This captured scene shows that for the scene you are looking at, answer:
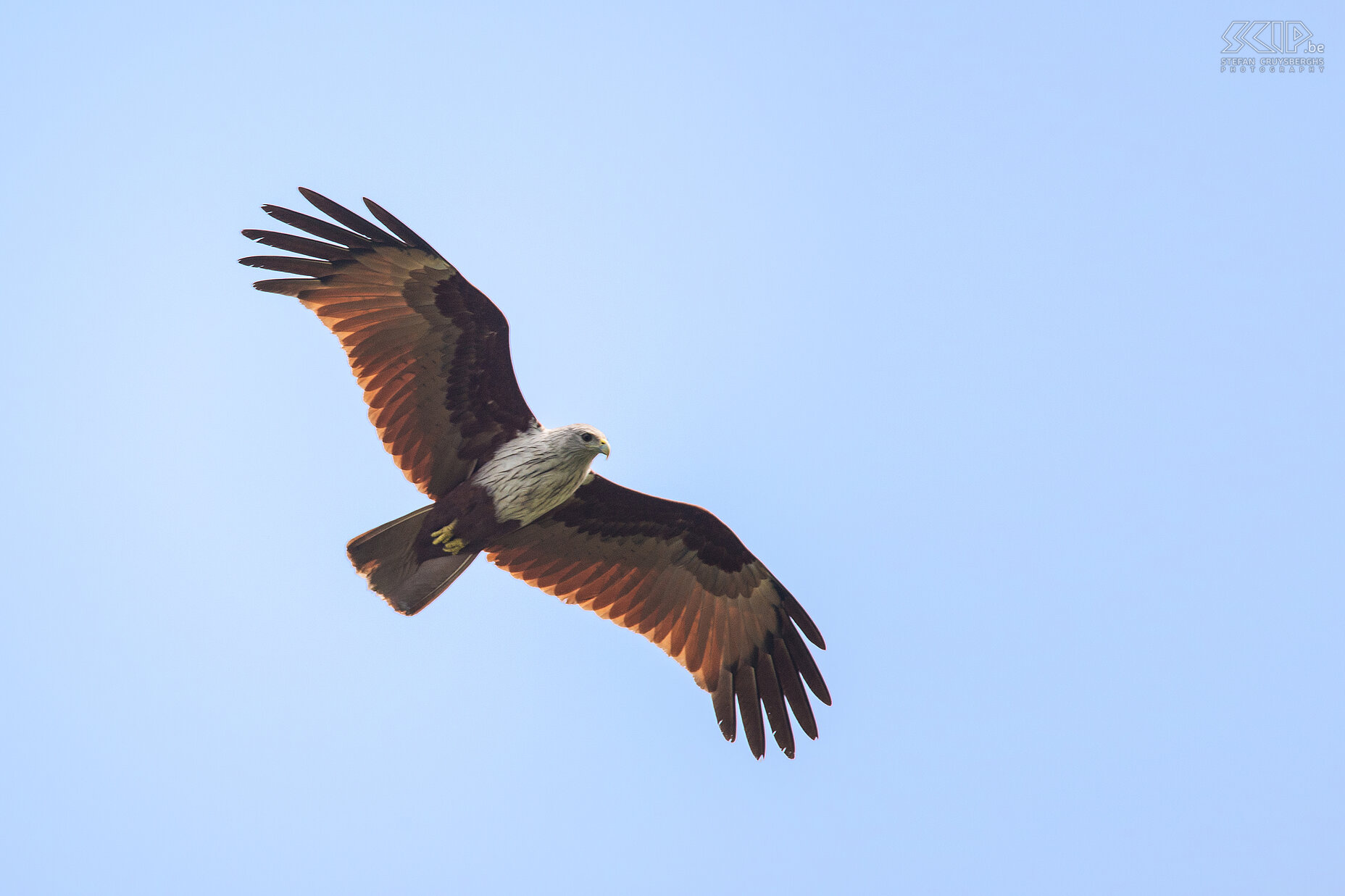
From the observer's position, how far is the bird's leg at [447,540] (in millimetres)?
9633

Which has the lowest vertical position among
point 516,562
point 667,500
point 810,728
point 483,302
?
point 810,728

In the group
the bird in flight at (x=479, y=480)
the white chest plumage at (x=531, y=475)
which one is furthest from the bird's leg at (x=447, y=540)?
the white chest plumage at (x=531, y=475)

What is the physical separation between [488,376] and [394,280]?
1.09m

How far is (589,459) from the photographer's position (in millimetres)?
9664

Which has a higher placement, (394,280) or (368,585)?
(394,280)

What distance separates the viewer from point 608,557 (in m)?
10.5

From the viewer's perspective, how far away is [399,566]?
31.5ft

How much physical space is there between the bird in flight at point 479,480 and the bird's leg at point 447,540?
0.04 ft

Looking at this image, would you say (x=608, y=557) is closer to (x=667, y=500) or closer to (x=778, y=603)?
(x=667, y=500)

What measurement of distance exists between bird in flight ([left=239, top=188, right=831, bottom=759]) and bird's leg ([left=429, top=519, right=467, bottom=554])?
1 centimetres

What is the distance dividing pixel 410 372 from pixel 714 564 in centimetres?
317

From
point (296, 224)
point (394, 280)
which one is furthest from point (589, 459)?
point (296, 224)

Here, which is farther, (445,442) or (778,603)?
(778,603)

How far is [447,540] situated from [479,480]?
558mm
